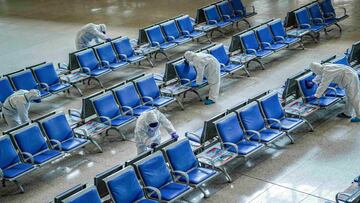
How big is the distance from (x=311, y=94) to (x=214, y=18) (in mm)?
6714

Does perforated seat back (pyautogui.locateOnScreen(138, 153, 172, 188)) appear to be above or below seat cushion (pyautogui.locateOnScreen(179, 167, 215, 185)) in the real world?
above

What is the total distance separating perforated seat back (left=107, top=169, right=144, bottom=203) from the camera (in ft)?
28.0

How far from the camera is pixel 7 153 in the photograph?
1022cm

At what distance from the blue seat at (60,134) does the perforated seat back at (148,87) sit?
1932 mm

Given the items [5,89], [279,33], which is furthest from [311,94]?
[5,89]

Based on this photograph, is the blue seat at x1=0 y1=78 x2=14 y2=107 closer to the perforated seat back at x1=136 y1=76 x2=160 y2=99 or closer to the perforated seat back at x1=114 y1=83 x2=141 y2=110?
the perforated seat back at x1=114 y1=83 x2=141 y2=110

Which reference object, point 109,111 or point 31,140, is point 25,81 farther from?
point 31,140

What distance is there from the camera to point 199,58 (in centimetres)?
1302

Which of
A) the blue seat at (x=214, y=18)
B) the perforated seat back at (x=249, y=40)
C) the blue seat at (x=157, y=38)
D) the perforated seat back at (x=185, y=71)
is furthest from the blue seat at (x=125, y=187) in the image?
the blue seat at (x=214, y=18)

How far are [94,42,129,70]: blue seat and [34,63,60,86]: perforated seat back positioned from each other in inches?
52.8

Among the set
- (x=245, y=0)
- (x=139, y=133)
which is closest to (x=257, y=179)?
(x=139, y=133)

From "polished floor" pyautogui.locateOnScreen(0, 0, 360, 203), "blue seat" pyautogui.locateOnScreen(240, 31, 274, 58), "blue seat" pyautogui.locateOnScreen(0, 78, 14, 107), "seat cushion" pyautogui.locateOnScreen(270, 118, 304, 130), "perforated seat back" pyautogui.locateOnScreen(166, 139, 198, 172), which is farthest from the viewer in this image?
"blue seat" pyautogui.locateOnScreen(240, 31, 274, 58)

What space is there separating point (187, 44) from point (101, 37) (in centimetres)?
282

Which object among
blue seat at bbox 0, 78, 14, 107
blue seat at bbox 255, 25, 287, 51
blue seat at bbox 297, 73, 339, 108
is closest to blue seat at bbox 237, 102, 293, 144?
blue seat at bbox 297, 73, 339, 108
